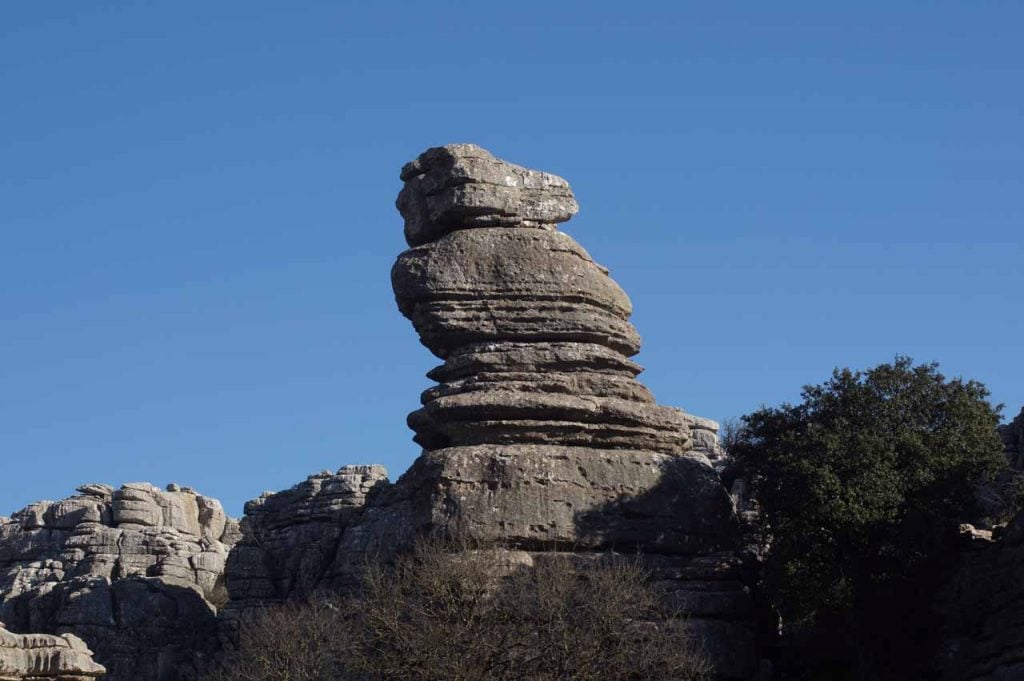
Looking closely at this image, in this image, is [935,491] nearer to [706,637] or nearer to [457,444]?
[706,637]

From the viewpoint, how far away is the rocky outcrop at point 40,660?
44594 mm

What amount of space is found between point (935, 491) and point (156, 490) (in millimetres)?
45164

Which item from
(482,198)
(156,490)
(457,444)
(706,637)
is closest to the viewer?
(706,637)

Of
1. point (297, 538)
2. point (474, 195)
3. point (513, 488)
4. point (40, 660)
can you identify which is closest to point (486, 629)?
point (513, 488)

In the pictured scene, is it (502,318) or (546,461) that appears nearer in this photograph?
(546,461)

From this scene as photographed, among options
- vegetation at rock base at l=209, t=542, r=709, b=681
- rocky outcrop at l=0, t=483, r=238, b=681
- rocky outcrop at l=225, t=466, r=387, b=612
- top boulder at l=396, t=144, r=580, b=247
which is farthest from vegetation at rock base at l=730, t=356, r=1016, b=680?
rocky outcrop at l=0, t=483, r=238, b=681

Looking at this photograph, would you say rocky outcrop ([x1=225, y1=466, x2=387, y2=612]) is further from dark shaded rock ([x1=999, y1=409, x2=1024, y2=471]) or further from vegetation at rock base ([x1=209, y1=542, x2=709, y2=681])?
dark shaded rock ([x1=999, y1=409, x2=1024, y2=471])

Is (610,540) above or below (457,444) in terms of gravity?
below

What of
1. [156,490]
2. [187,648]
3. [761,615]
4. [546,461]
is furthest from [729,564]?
[156,490]

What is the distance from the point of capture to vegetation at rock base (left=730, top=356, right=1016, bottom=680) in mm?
58219

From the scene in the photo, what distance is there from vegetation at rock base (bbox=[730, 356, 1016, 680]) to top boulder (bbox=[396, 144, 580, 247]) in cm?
1262

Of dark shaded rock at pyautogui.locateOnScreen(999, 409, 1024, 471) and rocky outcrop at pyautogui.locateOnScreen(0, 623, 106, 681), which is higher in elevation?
dark shaded rock at pyautogui.locateOnScreen(999, 409, 1024, 471)

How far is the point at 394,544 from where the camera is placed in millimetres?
61531

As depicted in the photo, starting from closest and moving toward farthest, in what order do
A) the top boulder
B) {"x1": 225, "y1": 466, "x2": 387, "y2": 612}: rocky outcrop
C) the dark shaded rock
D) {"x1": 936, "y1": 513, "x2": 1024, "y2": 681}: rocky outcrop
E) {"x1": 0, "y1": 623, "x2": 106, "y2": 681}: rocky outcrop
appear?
{"x1": 0, "y1": 623, "x2": 106, "y2": 681}: rocky outcrop → {"x1": 936, "y1": 513, "x2": 1024, "y2": 681}: rocky outcrop → the top boulder → {"x1": 225, "y1": 466, "x2": 387, "y2": 612}: rocky outcrop → the dark shaded rock
